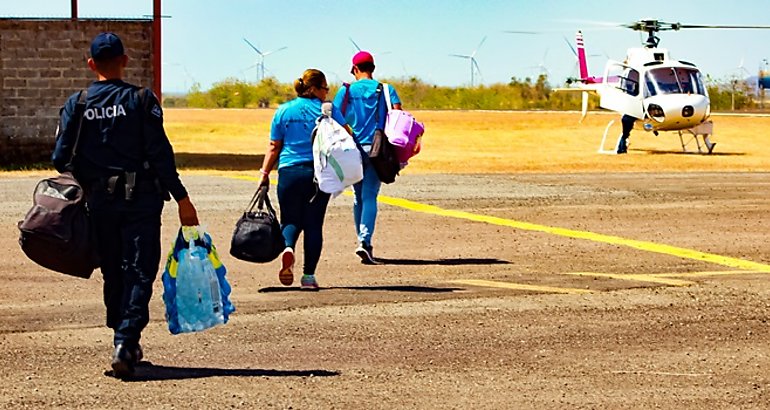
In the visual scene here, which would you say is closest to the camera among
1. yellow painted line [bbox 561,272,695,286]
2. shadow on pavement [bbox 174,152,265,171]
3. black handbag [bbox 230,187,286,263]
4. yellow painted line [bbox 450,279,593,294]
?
black handbag [bbox 230,187,286,263]

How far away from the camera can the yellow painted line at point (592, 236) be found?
14.5 meters

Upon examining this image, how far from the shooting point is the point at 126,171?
28.2 ft

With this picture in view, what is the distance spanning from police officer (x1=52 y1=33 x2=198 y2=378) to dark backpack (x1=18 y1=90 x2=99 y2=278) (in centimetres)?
8

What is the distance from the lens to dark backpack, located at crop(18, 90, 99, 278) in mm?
8414

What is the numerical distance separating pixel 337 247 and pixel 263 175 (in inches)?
145

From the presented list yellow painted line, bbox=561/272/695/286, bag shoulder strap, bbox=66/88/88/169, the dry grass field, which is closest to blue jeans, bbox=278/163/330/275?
yellow painted line, bbox=561/272/695/286

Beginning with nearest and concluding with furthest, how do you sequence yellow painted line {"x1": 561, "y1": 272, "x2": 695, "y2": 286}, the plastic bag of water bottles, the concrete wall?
the plastic bag of water bottles < yellow painted line {"x1": 561, "y1": 272, "x2": 695, "y2": 286} < the concrete wall

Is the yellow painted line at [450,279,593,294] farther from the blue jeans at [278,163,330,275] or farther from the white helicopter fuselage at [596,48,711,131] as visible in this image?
the white helicopter fuselage at [596,48,711,131]

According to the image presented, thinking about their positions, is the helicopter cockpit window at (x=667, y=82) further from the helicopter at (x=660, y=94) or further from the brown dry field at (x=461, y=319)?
the brown dry field at (x=461, y=319)

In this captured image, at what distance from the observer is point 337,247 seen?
1570 cm

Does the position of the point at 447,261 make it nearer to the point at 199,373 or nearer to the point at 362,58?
the point at 362,58

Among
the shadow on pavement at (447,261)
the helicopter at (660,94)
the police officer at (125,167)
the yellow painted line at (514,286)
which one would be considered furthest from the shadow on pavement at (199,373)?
the helicopter at (660,94)

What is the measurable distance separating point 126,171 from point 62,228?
0.49 meters

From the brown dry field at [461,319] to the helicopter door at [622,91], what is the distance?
52.5 ft
